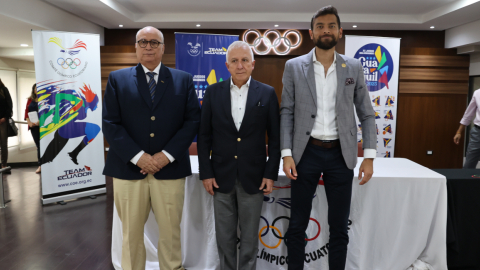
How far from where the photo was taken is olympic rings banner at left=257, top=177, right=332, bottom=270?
90.7 inches

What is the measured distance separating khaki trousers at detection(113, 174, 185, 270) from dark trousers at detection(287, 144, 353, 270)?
0.73 meters

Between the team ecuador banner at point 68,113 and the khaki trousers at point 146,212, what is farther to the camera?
the team ecuador banner at point 68,113

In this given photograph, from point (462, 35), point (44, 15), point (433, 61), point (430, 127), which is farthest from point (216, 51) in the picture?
point (430, 127)

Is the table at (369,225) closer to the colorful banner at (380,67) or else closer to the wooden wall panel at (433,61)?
the colorful banner at (380,67)

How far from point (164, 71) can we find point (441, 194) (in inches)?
83.1

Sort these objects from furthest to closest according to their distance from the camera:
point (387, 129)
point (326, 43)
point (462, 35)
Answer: point (462, 35)
point (387, 129)
point (326, 43)

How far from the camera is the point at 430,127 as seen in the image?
6.95 metres

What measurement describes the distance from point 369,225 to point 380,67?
417 cm

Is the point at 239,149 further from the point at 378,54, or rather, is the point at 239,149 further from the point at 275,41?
the point at 275,41

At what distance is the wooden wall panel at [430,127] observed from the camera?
6852 mm

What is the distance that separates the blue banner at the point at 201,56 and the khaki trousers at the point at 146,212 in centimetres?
345

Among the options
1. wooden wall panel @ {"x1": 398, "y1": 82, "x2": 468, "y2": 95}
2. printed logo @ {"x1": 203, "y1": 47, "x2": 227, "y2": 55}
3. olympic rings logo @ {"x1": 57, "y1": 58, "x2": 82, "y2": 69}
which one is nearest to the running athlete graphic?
olympic rings logo @ {"x1": 57, "y1": 58, "x2": 82, "y2": 69}

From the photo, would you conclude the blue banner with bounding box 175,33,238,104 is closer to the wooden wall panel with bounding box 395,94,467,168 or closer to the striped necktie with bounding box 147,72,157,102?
the striped necktie with bounding box 147,72,157,102

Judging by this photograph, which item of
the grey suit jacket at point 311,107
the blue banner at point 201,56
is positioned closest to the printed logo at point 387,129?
the blue banner at point 201,56
